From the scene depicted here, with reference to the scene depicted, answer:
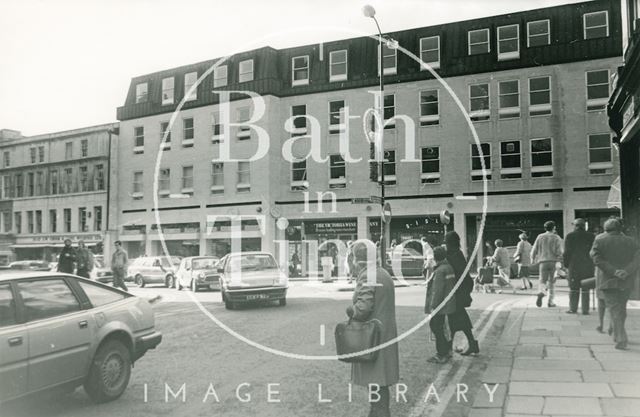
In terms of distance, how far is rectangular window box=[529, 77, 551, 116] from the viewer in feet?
98.5

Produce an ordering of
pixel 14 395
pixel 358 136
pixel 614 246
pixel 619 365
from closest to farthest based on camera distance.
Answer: pixel 14 395 < pixel 619 365 < pixel 614 246 < pixel 358 136

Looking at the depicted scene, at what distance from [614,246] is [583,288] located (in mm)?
3886

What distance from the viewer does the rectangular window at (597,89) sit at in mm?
28797

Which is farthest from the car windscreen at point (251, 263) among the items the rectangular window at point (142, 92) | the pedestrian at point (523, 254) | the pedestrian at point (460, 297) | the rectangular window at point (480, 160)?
the rectangular window at point (142, 92)

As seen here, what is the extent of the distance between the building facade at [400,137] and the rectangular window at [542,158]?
50mm

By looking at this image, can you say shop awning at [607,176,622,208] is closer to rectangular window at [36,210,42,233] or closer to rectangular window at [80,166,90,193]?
rectangular window at [80,166,90,193]

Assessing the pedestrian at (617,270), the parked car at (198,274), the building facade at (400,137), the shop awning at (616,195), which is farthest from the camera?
the building facade at (400,137)

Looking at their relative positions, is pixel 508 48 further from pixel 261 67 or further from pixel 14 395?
pixel 14 395

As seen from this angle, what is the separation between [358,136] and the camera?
3388 cm

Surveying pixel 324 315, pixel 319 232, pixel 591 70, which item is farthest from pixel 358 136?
pixel 324 315

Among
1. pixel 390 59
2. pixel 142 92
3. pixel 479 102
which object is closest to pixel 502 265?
pixel 479 102

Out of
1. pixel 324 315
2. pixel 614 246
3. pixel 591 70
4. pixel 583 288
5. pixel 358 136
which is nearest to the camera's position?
pixel 614 246

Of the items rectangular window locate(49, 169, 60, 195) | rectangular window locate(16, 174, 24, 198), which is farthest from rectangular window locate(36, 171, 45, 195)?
rectangular window locate(16, 174, 24, 198)

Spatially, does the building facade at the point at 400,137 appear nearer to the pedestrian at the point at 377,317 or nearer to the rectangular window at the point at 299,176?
the rectangular window at the point at 299,176
